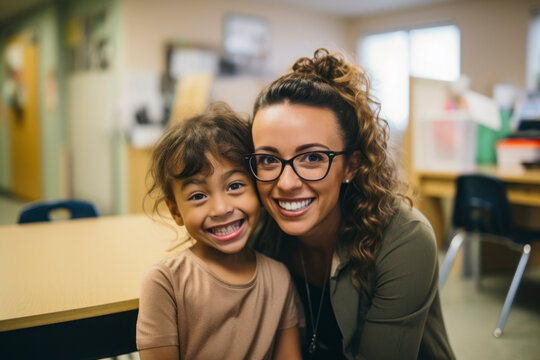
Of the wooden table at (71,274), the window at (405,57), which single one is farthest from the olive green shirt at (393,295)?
the window at (405,57)

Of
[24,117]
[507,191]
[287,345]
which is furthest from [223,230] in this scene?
[24,117]

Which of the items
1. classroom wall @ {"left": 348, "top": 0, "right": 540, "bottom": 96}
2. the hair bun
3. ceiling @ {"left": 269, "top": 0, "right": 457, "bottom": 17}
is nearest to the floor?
the hair bun

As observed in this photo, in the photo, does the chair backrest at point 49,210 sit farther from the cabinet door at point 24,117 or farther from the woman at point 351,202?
the cabinet door at point 24,117

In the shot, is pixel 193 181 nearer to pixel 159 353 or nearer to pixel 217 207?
pixel 217 207

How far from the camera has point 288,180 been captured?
93cm

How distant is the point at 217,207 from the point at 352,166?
36 centimetres

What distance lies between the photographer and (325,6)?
6383mm

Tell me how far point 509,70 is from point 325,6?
8.59 ft

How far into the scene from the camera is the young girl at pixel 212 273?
0.84 metres

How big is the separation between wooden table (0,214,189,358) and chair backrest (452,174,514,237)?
5.52 feet

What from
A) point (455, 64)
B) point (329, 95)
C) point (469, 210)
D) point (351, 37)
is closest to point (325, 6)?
point (351, 37)

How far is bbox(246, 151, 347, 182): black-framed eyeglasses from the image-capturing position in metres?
0.95

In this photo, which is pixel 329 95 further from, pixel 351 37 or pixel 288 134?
pixel 351 37

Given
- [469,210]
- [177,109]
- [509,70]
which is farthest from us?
[509,70]
